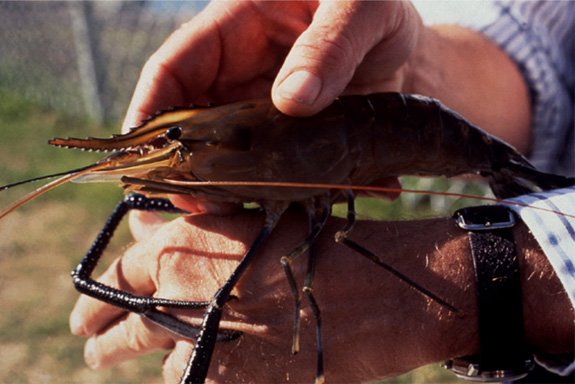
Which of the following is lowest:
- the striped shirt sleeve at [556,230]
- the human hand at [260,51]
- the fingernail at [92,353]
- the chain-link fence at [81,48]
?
the fingernail at [92,353]

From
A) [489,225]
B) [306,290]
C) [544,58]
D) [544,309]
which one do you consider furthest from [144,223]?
[544,58]

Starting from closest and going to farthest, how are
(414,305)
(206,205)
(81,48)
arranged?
(414,305), (206,205), (81,48)

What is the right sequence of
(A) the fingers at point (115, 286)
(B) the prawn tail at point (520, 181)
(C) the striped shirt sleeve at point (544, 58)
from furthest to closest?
1. (C) the striped shirt sleeve at point (544, 58)
2. (B) the prawn tail at point (520, 181)
3. (A) the fingers at point (115, 286)

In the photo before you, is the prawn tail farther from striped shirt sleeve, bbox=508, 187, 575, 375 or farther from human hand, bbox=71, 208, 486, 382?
human hand, bbox=71, 208, 486, 382

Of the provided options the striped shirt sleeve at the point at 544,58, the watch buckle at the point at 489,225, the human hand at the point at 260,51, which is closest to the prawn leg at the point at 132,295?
the human hand at the point at 260,51

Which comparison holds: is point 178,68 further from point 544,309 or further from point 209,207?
point 544,309

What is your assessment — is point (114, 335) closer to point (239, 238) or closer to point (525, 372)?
point (239, 238)

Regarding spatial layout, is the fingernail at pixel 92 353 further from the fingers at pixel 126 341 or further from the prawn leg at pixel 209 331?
the prawn leg at pixel 209 331
